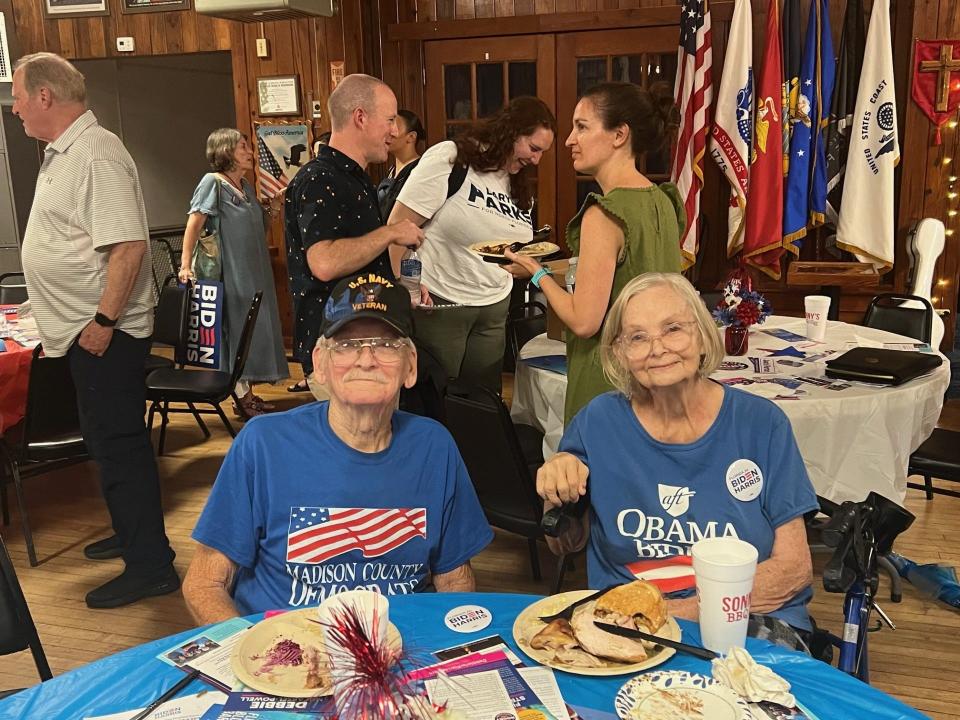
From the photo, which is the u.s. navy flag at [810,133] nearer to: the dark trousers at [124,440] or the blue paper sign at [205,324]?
the blue paper sign at [205,324]

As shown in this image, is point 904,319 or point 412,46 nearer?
point 904,319

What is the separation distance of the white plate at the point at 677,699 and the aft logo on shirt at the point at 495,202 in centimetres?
217

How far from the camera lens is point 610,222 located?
2.35m

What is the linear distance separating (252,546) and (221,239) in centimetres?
393

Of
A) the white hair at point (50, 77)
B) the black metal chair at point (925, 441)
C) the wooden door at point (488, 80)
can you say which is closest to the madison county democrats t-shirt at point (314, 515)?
the white hair at point (50, 77)

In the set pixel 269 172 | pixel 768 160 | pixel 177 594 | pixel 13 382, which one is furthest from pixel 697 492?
pixel 269 172

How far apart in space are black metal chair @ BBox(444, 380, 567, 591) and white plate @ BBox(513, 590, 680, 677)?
1.15 meters

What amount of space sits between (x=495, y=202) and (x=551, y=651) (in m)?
2.14

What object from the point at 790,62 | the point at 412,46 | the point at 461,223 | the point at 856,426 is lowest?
the point at 856,426

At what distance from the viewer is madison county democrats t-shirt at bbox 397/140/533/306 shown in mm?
3033

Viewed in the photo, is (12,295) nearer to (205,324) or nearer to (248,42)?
(205,324)

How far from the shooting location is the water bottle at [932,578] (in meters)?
2.99

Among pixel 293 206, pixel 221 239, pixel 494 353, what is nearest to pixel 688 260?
pixel 494 353

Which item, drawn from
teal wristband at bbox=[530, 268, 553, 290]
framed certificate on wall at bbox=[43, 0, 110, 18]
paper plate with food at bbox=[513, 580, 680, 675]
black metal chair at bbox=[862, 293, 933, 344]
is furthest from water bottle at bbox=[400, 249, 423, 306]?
framed certificate on wall at bbox=[43, 0, 110, 18]
